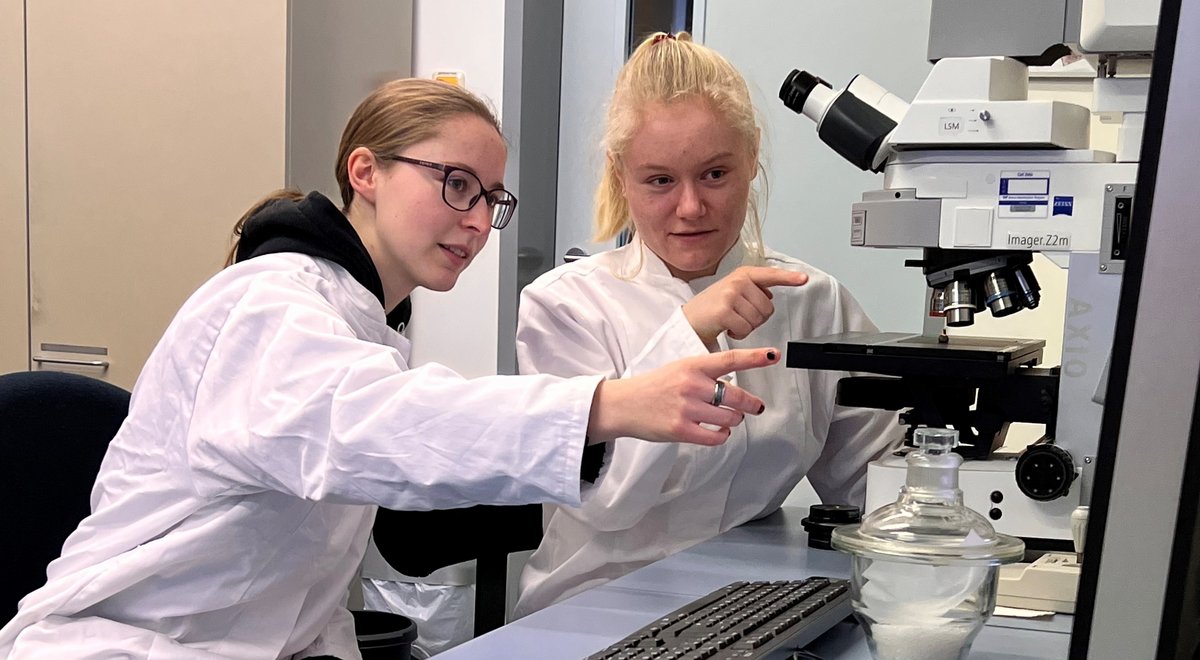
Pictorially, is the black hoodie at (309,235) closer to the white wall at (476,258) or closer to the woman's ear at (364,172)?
the woman's ear at (364,172)

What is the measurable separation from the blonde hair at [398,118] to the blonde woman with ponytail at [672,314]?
0.26 metres

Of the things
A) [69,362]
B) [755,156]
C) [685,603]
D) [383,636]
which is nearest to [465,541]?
[383,636]

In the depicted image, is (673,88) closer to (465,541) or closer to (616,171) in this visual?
(616,171)

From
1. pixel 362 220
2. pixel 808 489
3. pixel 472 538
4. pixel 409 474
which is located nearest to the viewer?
pixel 409 474

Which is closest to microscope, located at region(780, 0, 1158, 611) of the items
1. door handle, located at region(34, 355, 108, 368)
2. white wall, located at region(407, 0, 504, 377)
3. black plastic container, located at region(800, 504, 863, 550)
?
black plastic container, located at region(800, 504, 863, 550)

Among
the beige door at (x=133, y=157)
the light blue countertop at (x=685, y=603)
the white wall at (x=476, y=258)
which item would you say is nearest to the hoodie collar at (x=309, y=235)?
the light blue countertop at (x=685, y=603)

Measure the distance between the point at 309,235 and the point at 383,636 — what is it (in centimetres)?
51

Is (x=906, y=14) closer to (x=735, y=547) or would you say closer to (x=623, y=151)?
(x=623, y=151)

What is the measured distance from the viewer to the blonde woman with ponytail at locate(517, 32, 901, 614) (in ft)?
5.01

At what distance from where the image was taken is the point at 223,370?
1.04 metres

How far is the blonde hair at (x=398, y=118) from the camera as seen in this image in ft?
4.40

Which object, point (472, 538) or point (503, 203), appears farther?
point (472, 538)

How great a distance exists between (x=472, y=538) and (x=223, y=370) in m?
0.53

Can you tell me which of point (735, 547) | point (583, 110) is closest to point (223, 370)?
point (735, 547)
